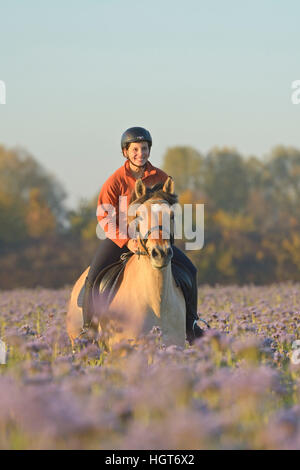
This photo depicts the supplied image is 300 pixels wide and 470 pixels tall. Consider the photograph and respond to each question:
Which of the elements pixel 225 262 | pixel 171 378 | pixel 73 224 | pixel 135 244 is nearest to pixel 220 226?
pixel 225 262

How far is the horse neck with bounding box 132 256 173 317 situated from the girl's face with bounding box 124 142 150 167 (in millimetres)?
1447

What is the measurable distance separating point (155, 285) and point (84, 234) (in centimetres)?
3829

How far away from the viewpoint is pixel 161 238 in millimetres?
6840

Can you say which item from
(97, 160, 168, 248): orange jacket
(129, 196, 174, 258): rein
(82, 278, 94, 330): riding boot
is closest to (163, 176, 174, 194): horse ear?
(129, 196, 174, 258): rein

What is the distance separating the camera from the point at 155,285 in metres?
7.30

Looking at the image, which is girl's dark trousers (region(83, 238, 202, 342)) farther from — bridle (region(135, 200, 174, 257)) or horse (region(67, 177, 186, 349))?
bridle (region(135, 200, 174, 257))

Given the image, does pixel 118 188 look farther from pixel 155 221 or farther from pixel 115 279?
pixel 155 221

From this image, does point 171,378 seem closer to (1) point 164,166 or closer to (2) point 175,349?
(2) point 175,349

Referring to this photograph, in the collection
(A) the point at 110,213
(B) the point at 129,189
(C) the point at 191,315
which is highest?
(B) the point at 129,189

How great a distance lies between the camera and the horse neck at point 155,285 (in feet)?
23.8

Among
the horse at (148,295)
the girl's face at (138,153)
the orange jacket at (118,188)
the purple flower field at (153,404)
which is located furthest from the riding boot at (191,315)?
the purple flower field at (153,404)

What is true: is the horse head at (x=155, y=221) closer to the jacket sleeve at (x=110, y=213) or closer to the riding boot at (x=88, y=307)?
the jacket sleeve at (x=110, y=213)

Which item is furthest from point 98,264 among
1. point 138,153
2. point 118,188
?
point 138,153

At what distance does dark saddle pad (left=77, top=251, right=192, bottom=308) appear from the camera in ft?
26.9
